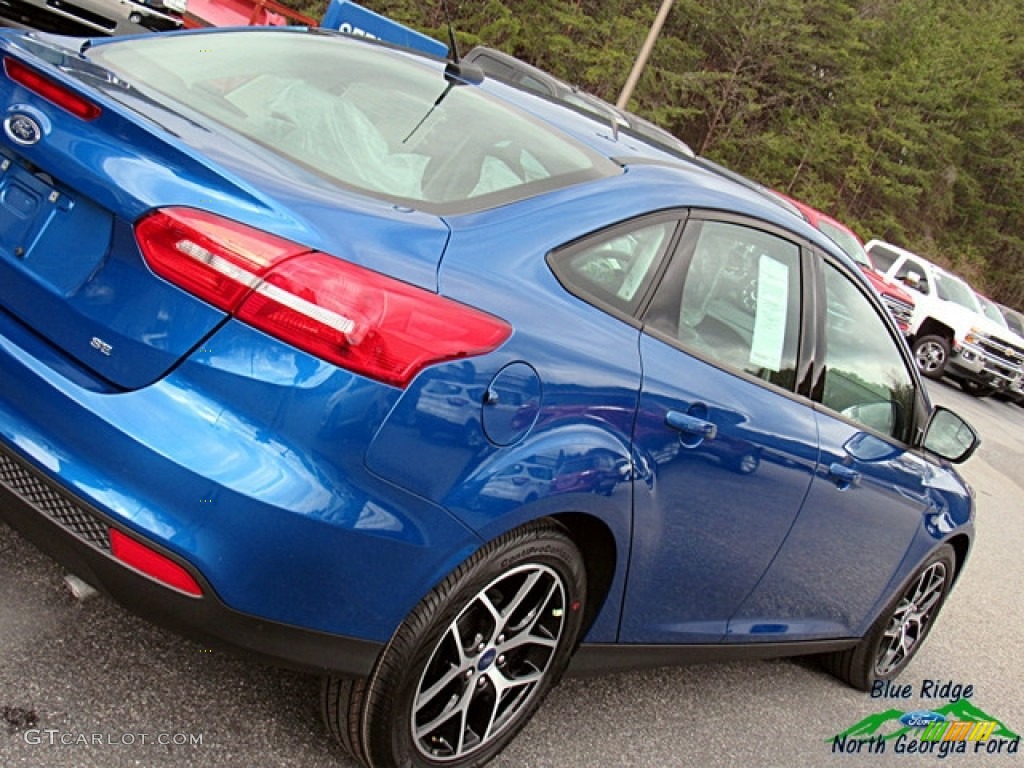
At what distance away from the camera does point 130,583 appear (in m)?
2.06

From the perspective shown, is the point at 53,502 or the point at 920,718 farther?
the point at 920,718

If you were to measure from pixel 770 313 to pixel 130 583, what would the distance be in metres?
2.02

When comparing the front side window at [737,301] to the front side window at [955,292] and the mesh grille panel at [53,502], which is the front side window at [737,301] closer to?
the mesh grille panel at [53,502]

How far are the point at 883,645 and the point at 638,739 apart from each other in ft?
5.33

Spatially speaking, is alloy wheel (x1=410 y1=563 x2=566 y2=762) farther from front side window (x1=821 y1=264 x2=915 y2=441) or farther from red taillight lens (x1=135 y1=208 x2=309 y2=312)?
front side window (x1=821 y1=264 x2=915 y2=441)

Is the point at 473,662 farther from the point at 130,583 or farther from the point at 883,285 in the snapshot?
the point at 883,285

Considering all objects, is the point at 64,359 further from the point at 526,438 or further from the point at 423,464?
the point at 526,438

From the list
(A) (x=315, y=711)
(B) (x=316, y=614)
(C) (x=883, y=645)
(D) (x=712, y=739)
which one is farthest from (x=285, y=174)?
(C) (x=883, y=645)

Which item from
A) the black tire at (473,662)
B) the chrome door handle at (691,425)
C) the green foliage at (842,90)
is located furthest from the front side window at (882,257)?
the green foliage at (842,90)

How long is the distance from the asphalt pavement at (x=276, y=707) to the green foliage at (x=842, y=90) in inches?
1361

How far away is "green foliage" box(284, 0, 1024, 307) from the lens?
126ft

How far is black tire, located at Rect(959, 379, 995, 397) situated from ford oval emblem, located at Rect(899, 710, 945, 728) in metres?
16.1

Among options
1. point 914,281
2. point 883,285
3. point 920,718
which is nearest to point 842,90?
point 914,281

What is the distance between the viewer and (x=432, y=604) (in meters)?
2.28
